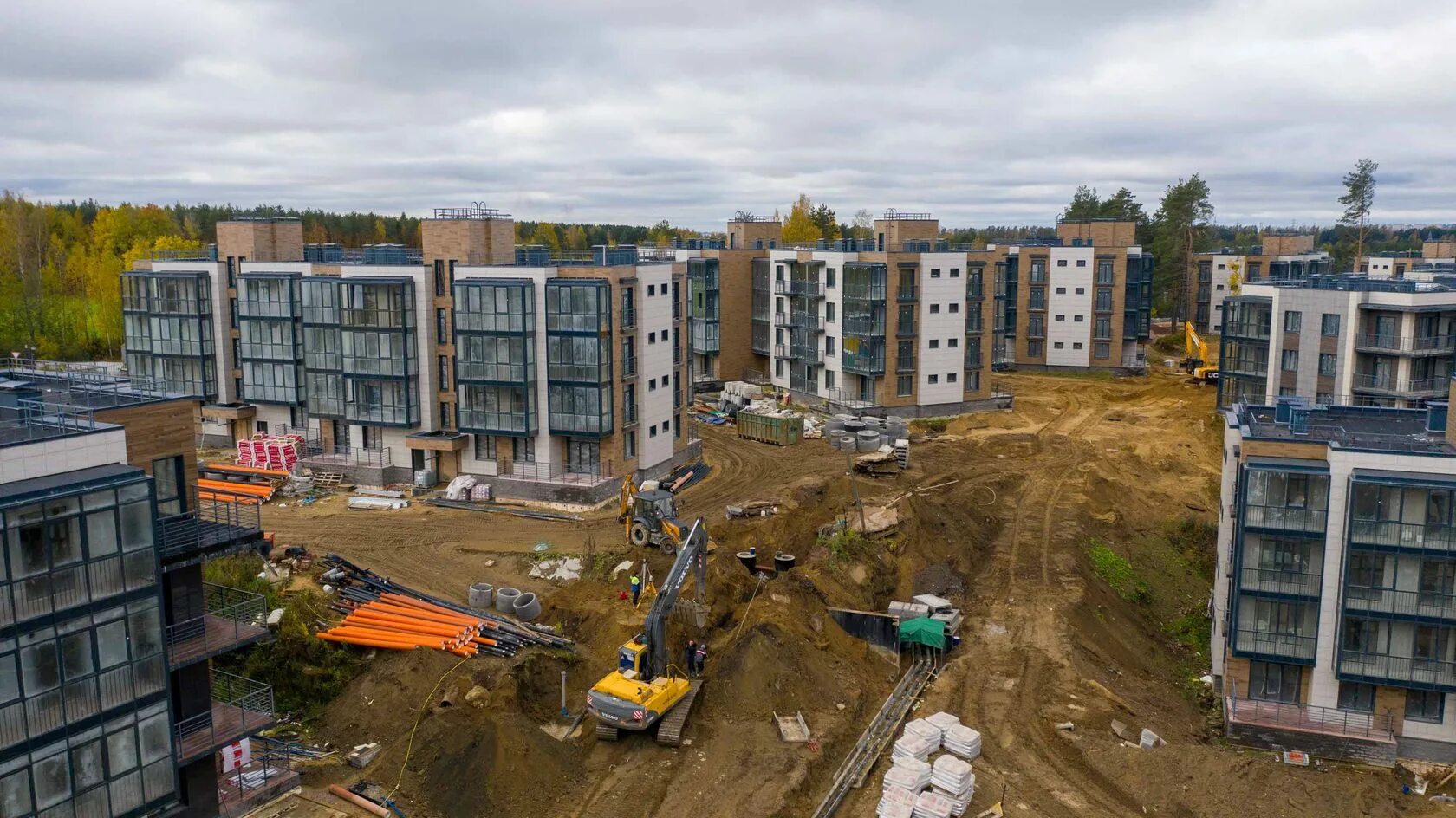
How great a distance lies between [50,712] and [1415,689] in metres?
33.9

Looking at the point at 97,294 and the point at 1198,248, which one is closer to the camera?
the point at 97,294

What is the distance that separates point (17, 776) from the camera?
20125 mm

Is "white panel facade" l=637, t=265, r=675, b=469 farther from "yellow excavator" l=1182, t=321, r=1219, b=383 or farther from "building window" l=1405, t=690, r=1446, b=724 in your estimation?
"yellow excavator" l=1182, t=321, r=1219, b=383

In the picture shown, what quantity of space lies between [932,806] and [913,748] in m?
2.33

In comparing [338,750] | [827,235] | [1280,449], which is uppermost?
[827,235]

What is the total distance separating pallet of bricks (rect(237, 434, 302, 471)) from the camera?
56031 millimetres

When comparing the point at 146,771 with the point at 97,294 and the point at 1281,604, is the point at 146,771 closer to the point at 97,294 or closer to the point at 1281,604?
the point at 1281,604

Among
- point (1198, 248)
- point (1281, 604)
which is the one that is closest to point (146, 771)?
point (1281, 604)

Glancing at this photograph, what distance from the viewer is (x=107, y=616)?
21.6m

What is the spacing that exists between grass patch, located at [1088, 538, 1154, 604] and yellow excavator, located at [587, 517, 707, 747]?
20.5 meters

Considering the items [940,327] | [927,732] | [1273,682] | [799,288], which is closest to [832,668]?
[927,732]

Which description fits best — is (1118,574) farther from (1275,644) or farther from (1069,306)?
(1069,306)

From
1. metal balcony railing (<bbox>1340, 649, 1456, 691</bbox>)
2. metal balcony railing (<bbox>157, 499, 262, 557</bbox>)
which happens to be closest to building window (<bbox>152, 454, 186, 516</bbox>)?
metal balcony railing (<bbox>157, 499, 262, 557</bbox>)

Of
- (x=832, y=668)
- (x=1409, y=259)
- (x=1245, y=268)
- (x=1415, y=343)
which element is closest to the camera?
(x=832, y=668)
